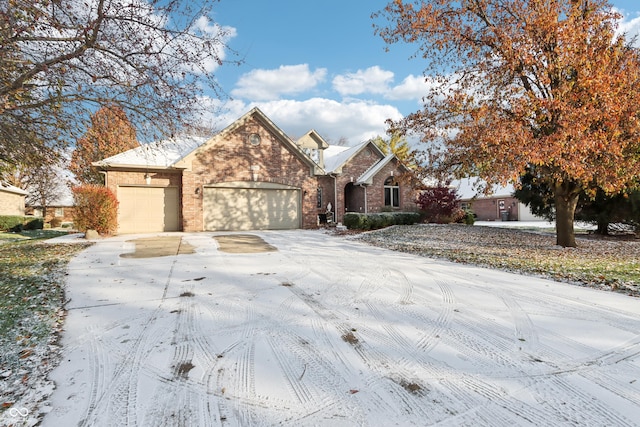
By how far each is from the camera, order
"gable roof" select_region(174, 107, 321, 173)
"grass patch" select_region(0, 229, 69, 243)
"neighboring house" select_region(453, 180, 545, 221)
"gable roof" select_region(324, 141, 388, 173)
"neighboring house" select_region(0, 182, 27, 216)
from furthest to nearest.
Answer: "neighboring house" select_region(453, 180, 545, 221), "neighboring house" select_region(0, 182, 27, 216), "gable roof" select_region(324, 141, 388, 173), "grass patch" select_region(0, 229, 69, 243), "gable roof" select_region(174, 107, 321, 173)

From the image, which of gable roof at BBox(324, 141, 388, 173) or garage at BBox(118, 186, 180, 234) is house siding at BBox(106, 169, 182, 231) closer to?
garage at BBox(118, 186, 180, 234)

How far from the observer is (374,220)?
52.8ft

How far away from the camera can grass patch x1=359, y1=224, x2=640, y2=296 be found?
587 centimetres

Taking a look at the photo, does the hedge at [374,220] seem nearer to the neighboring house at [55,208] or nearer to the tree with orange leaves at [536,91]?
the tree with orange leaves at [536,91]

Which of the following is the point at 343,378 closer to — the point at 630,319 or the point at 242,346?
the point at 242,346

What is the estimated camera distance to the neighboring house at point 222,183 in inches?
560

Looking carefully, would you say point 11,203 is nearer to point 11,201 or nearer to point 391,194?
point 11,201

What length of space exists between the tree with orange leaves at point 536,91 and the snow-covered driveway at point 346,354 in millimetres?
3964

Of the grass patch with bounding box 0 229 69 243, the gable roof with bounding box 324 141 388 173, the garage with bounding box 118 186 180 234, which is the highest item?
the gable roof with bounding box 324 141 388 173

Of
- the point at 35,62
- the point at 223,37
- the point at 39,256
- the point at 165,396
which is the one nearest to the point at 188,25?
the point at 223,37

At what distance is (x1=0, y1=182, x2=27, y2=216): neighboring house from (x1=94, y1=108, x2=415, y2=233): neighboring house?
16141mm

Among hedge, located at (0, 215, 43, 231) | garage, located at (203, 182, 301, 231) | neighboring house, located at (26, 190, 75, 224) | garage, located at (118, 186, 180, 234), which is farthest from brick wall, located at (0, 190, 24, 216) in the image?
garage, located at (203, 182, 301, 231)

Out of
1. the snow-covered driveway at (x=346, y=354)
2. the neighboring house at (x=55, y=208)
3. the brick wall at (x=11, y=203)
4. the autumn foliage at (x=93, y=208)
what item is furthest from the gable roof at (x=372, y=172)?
the neighboring house at (x=55, y=208)

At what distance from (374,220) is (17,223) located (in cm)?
2424
